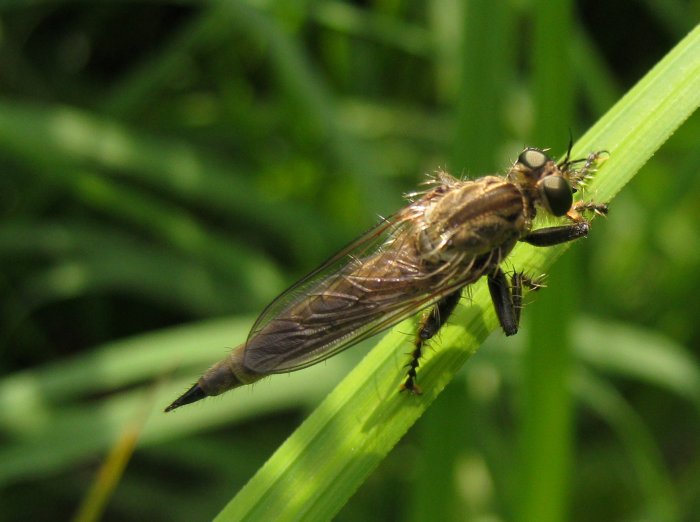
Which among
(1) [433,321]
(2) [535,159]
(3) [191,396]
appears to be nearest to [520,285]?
(1) [433,321]

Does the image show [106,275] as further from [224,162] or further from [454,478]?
[454,478]

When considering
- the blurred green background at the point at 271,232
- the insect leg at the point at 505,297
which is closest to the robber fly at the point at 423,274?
the insect leg at the point at 505,297

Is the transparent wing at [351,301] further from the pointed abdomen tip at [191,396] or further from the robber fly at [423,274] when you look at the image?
the pointed abdomen tip at [191,396]

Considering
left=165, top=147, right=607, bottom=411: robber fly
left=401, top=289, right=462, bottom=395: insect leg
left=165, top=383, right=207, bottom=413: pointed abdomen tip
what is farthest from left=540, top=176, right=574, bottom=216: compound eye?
left=165, top=383, right=207, bottom=413: pointed abdomen tip

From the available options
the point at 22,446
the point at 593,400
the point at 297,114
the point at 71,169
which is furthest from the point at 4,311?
the point at 593,400

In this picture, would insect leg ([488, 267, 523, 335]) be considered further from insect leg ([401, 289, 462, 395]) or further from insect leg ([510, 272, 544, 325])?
insect leg ([401, 289, 462, 395])

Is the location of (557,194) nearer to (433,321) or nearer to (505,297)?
(505,297)
